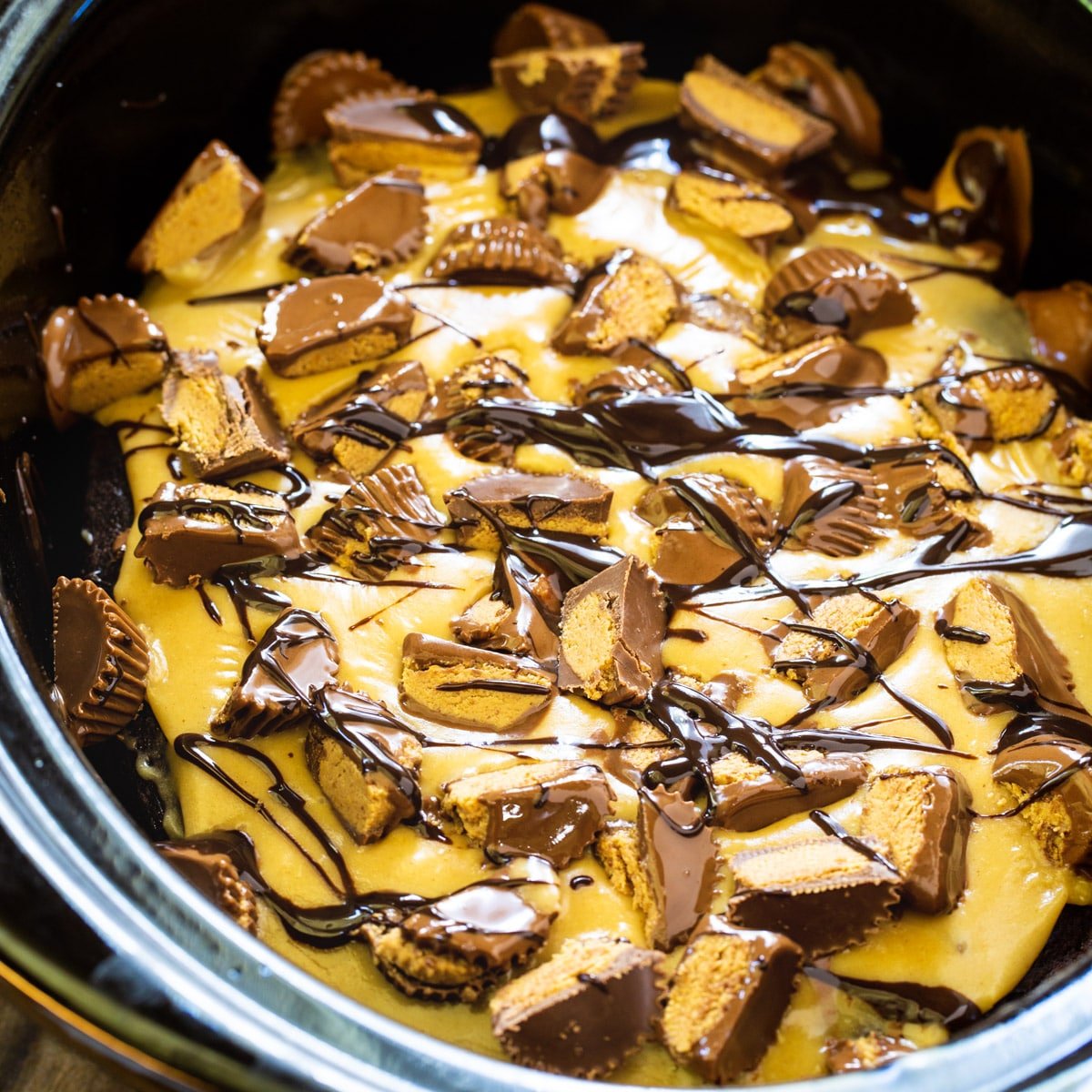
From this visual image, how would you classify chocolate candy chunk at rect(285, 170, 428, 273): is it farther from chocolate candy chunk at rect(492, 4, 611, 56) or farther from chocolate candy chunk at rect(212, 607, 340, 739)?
chocolate candy chunk at rect(212, 607, 340, 739)

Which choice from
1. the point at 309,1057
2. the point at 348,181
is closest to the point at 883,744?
the point at 309,1057

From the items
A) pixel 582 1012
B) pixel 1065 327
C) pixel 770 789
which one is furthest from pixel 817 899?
pixel 1065 327

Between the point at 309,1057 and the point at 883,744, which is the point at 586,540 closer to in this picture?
the point at 883,744

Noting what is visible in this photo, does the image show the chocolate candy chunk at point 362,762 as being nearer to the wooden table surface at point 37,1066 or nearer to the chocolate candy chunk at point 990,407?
the wooden table surface at point 37,1066

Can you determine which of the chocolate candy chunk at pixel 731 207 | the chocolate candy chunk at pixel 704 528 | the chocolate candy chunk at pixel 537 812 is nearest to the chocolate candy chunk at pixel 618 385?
the chocolate candy chunk at pixel 704 528

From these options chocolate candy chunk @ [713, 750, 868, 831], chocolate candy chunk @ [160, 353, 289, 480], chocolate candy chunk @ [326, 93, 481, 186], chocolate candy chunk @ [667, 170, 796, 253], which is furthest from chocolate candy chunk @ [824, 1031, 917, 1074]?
chocolate candy chunk @ [326, 93, 481, 186]

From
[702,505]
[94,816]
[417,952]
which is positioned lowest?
[417,952]

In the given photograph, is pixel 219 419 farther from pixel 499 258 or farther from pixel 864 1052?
pixel 864 1052

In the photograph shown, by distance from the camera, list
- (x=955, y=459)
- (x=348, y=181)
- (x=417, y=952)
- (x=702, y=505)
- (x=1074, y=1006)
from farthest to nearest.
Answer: (x=348, y=181), (x=955, y=459), (x=702, y=505), (x=417, y=952), (x=1074, y=1006)
